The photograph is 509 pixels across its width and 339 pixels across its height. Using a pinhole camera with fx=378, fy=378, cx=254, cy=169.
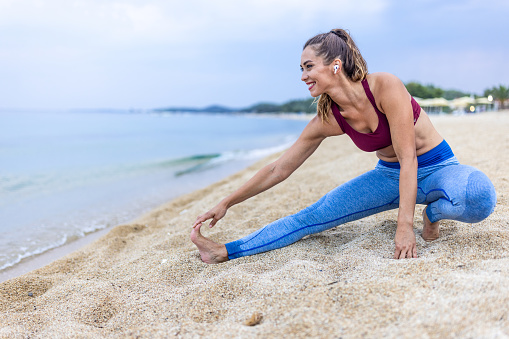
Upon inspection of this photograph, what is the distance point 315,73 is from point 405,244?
1143 mm

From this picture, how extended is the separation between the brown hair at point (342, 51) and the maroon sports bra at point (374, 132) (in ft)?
0.29

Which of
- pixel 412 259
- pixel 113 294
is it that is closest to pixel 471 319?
pixel 412 259

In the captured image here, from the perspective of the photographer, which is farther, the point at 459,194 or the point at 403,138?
the point at 403,138

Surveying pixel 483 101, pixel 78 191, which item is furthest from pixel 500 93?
pixel 78 191

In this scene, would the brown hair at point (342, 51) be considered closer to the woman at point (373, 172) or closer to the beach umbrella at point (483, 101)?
the woman at point (373, 172)

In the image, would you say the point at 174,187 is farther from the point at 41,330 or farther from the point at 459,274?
the point at 459,274

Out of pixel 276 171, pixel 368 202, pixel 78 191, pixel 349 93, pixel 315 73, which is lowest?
pixel 78 191

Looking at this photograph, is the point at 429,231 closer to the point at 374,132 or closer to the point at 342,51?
the point at 374,132

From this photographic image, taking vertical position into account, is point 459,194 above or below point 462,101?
below

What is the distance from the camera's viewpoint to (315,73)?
2307mm

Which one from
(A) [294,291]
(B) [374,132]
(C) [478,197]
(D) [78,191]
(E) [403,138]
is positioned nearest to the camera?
(A) [294,291]

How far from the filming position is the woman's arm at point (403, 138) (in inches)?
88.0

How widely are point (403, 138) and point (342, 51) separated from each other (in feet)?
2.09

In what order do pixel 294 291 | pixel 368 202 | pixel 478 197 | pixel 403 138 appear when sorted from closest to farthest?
pixel 294 291 → pixel 478 197 → pixel 403 138 → pixel 368 202
